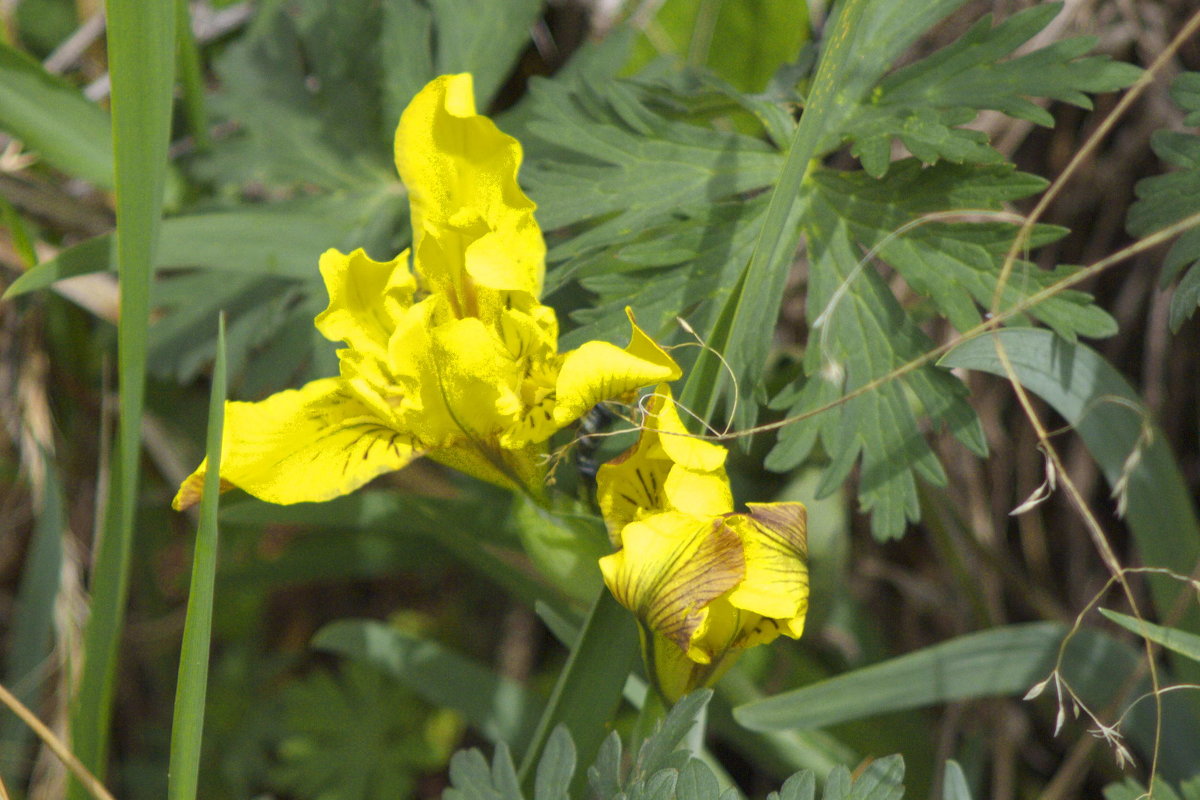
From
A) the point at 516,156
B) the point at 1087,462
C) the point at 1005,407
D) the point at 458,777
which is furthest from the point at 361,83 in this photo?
the point at 1087,462

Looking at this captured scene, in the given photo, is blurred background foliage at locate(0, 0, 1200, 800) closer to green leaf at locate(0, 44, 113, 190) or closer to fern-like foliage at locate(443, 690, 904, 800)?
green leaf at locate(0, 44, 113, 190)

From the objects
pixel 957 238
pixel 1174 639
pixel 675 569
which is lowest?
pixel 1174 639

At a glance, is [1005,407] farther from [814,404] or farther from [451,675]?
[451,675]

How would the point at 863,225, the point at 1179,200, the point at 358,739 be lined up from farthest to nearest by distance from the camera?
1. the point at 358,739
2. the point at 863,225
3. the point at 1179,200

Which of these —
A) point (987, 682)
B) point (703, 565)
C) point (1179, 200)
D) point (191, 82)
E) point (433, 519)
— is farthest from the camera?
point (191, 82)

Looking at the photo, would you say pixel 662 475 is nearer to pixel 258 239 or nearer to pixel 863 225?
pixel 863 225

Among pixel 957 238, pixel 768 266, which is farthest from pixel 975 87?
pixel 768 266

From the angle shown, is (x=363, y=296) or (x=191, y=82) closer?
(x=363, y=296)

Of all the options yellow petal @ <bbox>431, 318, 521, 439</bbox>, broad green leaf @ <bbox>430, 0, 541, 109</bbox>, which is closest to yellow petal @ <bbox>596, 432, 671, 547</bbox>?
yellow petal @ <bbox>431, 318, 521, 439</bbox>
